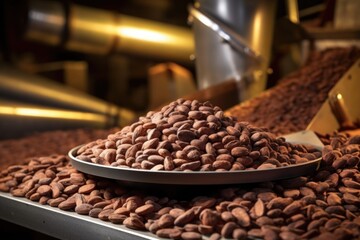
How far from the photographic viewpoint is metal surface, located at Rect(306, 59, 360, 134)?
142 cm

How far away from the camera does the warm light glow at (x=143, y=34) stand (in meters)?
2.78

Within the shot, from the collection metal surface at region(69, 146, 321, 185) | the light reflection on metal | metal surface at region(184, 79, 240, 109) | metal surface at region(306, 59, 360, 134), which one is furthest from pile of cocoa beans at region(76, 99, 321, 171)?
the light reflection on metal

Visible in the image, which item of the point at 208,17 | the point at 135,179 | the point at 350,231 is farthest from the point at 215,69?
the point at 350,231

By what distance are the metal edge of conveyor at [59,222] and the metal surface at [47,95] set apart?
1239mm

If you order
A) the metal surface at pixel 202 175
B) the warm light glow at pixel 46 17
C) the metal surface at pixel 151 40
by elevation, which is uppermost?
the warm light glow at pixel 46 17

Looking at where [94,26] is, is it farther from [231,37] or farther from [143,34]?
[231,37]

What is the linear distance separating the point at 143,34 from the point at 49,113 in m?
0.74

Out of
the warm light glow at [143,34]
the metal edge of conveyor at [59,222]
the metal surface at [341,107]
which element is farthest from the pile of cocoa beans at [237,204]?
the warm light glow at [143,34]

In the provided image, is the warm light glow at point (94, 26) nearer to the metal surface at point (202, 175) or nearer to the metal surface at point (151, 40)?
the metal surface at point (151, 40)

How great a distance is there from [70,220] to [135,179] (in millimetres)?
161

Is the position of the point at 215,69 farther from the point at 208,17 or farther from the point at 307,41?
the point at 307,41

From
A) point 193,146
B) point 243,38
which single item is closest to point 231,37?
point 243,38

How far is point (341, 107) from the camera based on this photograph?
57.4 inches

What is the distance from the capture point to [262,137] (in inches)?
38.8
